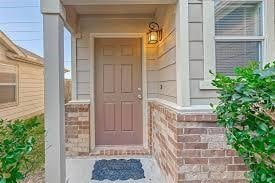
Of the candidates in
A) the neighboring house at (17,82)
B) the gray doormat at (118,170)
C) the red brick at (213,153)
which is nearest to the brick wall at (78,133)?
the gray doormat at (118,170)

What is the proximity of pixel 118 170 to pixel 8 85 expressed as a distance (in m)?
6.59

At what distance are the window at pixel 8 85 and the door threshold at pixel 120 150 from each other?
4837mm

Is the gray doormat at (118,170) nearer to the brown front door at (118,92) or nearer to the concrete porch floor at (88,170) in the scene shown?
the concrete porch floor at (88,170)

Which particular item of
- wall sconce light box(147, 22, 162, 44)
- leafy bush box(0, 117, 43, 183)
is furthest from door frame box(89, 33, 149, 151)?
leafy bush box(0, 117, 43, 183)

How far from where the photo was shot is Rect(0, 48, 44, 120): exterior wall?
32.3 feet

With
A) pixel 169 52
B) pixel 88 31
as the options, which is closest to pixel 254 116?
pixel 169 52

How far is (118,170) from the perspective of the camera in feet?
15.2

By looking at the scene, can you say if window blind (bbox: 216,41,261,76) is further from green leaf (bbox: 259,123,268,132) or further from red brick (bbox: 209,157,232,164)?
green leaf (bbox: 259,123,268,132)

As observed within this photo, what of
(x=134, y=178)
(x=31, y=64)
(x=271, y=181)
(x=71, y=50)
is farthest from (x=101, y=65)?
(x=31, y=64)

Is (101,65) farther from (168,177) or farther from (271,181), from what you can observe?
(271,181)

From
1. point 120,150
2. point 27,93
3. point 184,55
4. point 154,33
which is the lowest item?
point 120,150

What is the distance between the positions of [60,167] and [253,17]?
283cm

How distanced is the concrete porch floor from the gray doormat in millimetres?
87

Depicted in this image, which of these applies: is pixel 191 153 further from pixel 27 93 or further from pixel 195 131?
pixel 27 93
